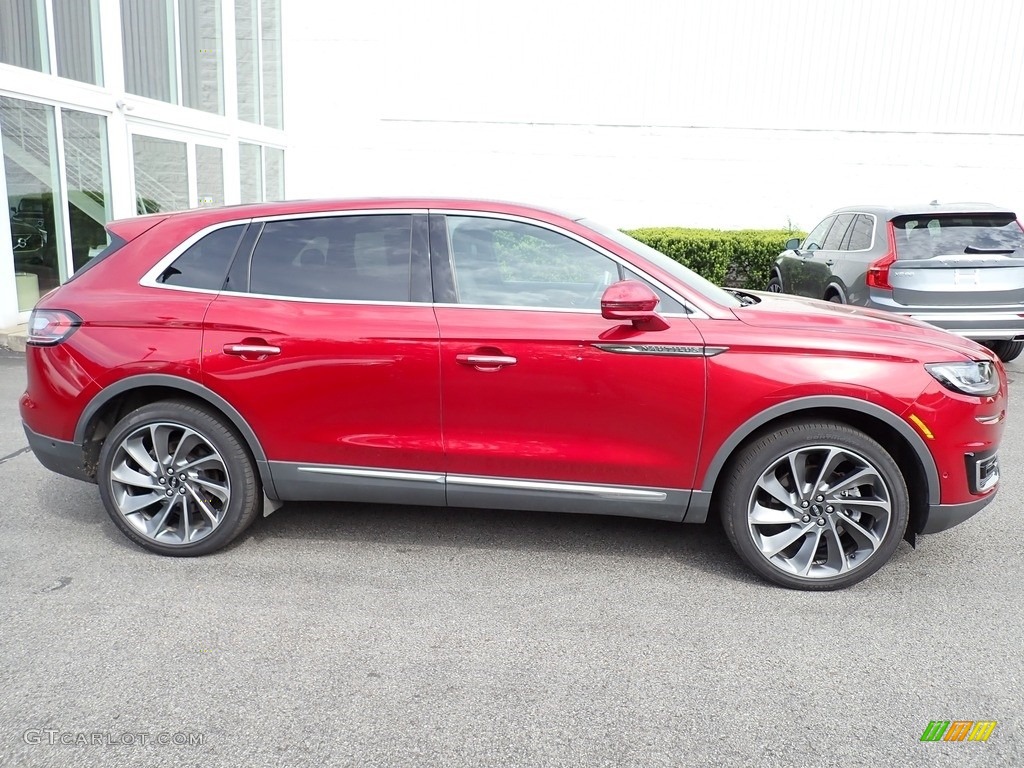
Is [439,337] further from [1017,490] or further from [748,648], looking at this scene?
[1017,490]

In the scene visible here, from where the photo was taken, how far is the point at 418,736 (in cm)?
270

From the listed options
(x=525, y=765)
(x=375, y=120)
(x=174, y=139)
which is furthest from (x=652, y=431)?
(x=375, y=120)

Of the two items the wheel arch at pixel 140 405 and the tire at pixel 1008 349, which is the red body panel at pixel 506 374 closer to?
the wheel arch at pixel 140 405

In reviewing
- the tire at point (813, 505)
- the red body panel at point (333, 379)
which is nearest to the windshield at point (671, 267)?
the tire at point (813, 505)

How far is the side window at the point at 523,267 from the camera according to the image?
3.82 m

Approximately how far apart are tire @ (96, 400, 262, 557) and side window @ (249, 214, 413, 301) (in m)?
0.74

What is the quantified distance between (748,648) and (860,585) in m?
0.90

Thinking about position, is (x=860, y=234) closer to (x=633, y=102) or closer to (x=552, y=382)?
(x=552, y=382)

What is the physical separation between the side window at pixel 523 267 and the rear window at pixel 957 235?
5149mm

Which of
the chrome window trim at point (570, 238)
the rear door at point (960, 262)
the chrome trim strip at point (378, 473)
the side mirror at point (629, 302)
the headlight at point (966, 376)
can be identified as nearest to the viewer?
the side mirror at point (629, 302)

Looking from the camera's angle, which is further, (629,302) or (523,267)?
(523,267)

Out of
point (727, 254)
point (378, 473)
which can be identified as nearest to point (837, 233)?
point (727, 254)

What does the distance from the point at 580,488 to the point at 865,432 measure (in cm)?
133

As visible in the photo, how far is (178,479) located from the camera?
159 inches
